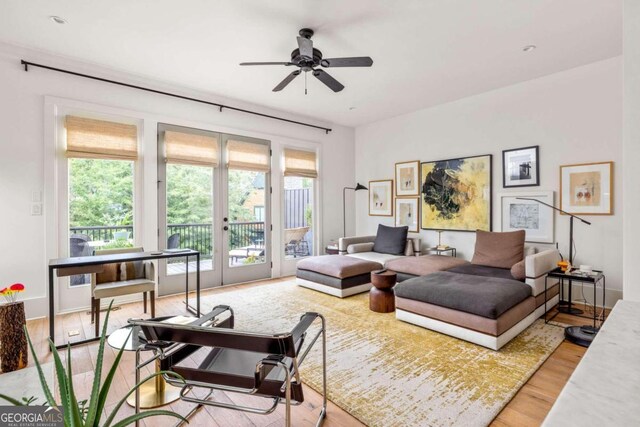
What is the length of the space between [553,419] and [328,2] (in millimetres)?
2952

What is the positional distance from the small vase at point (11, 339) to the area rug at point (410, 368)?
1.70m

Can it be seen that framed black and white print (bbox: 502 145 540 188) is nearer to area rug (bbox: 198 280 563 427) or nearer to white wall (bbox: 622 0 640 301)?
area rug (bbox: 198 280 563 427)

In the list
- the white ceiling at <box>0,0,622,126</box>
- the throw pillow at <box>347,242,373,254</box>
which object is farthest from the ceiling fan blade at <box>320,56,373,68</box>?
the throw pillow at <box>347,242,373,254</box>

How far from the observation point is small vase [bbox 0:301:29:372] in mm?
2357

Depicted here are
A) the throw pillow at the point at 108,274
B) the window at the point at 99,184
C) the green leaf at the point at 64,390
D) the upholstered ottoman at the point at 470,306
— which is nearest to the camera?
the green leaf at the point at 64,390

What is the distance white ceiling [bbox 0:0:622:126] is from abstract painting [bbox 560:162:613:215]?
4.06 ft

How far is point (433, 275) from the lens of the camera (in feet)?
11.4

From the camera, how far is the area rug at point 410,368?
191 cm

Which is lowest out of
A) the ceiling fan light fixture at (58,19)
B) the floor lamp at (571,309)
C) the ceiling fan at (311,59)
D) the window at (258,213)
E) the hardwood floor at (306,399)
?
the hardwood floor at (306,399)

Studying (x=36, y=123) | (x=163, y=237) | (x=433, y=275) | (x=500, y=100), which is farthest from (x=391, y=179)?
(x=36, y=123)

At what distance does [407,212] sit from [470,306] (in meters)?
3.06

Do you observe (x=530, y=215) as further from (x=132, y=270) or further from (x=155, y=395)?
(x=132, y=270)

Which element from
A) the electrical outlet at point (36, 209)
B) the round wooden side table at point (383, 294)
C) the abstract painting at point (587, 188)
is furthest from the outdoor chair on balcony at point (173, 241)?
the abstract painting at point (587, 188)

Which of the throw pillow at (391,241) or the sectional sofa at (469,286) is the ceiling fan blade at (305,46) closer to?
the sectional sofa at (469,286)
